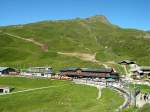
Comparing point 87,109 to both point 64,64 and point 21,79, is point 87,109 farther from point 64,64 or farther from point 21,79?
point 64,64

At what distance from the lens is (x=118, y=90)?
11719 centimetres

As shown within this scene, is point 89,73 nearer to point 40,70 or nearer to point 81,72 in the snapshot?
point 81,72

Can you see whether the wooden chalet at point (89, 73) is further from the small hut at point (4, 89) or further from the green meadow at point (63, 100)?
the small hut at point (4, 89)

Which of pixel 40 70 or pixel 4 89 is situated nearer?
pixel 4 89

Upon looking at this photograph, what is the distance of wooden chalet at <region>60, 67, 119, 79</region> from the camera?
160250 mm

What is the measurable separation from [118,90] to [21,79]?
48.9m

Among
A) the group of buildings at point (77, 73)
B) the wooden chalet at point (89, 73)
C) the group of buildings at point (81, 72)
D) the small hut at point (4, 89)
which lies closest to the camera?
the small hut at point (4, 89)

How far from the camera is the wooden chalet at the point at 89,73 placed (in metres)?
160

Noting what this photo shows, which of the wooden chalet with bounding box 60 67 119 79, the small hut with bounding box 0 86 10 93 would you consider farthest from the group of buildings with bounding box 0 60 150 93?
the small hut with bounding box 0 86 10 93

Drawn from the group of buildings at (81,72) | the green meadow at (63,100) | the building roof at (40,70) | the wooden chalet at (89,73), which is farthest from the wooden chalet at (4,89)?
the wooden chalet at (89,73)

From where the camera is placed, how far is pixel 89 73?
166500 millimetres

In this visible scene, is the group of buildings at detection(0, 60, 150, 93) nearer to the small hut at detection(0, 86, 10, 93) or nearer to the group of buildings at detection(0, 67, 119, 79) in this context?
the group of buildings at detection(0, 67, 119, 79)

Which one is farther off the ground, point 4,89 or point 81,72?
point 81,72

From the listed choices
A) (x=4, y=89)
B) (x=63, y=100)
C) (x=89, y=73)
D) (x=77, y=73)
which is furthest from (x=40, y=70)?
(x=63, y=100)
